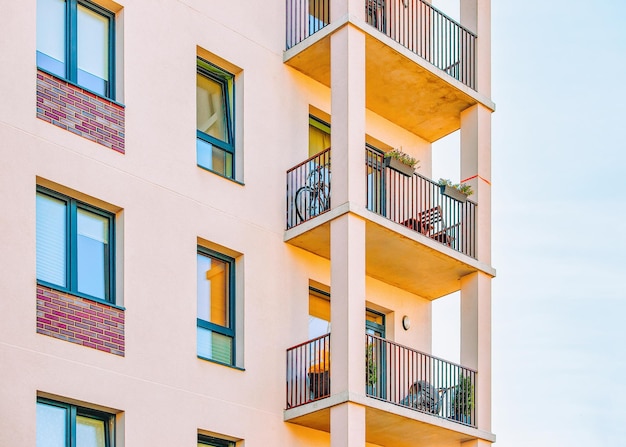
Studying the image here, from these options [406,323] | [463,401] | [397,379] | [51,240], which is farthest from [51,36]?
[463,401]

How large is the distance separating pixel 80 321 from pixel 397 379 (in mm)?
6850

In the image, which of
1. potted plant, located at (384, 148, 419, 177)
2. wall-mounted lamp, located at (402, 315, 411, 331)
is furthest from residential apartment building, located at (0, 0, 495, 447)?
potted plant, located at (384, 148, 419, 177)

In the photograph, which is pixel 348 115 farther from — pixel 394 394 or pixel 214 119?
pixel 394 394

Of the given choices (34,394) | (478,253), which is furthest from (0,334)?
(478,253)

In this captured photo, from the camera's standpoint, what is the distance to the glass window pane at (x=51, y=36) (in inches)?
793

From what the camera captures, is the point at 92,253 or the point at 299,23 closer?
the point at 92,253

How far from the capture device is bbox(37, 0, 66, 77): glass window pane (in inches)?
793

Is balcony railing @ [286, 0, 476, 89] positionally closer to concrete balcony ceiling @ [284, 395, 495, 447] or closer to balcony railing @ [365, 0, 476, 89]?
balcony railing @ [365, 0, 476, 89]

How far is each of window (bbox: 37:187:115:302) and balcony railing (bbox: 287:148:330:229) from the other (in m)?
3.81

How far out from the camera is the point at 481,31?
26.3 metres

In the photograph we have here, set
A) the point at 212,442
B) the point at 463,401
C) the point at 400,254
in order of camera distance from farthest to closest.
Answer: the point at 400,254, the point at 463,401, the point at 212,442

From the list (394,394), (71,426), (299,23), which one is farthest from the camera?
(299,23)

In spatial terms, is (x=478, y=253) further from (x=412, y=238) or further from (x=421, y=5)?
(x=421, y=5)

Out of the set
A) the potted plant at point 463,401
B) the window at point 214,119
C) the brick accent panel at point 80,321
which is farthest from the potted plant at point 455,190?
the brick accent panel at point 80,321
